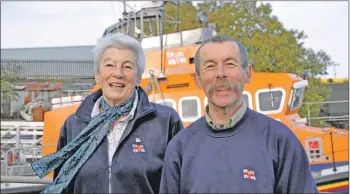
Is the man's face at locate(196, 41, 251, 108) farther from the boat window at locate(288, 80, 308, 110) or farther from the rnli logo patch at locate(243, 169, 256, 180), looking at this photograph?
the boat window at locate(288, 80, 308, 110)

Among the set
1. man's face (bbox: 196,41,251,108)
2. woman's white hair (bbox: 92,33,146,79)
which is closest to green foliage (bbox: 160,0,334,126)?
woman's white hair (bbox: 92,33,146,79)

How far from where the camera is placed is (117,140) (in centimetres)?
232

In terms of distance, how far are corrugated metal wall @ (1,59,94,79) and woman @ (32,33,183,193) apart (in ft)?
84.5

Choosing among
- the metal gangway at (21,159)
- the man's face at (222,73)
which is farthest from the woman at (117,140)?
the metal gangway at (21,159)

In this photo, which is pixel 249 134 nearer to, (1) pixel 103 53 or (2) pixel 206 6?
(1) pixel 103 53

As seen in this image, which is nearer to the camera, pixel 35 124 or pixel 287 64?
pixel 35 124

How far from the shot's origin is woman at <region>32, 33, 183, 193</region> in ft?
7.38

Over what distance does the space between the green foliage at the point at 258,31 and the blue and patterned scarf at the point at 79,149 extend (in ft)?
42.9

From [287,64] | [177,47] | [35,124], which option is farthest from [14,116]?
[177,47]

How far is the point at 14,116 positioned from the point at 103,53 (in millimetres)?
17241

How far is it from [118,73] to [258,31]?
14402 mm

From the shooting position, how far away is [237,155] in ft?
5.51

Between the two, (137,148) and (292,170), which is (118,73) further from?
(292,170)

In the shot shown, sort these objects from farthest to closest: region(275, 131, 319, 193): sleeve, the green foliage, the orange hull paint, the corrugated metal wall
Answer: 1. the corrugated metal wall
2. the green foliage
3. the orange hull paint
4. region(275, 131, 319, 193): sleeve
